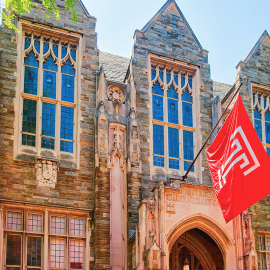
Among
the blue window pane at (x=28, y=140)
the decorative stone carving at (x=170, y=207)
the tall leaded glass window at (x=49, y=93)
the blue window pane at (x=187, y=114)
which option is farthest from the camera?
the blue window pane at (x=187, y=114)

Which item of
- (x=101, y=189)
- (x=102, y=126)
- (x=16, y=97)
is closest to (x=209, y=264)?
(x=101, y=189)

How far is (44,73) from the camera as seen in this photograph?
17.9 meters

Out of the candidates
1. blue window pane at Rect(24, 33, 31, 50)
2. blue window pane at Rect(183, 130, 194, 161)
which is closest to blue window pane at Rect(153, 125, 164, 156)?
blue window pane at Rect(183, 130, 194, 161)

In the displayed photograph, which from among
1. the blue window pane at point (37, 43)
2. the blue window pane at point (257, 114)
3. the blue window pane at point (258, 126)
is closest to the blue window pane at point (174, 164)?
the blue window pane at point (258, 126)

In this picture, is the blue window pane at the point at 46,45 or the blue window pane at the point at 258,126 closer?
the blue window pane at the point at 46,45

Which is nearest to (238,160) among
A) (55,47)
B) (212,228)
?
(212,228)

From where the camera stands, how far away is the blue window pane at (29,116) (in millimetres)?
16891

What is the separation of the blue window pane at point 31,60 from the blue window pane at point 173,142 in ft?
18.4

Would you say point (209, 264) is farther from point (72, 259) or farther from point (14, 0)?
point (14, 0)

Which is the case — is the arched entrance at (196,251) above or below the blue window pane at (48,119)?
below

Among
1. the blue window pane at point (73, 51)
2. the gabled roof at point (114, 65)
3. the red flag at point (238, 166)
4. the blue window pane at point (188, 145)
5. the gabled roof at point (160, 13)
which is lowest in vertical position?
the red flag at point (238, 166)

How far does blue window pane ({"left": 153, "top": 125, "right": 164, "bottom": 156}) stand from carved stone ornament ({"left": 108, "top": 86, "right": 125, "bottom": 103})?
1.72m

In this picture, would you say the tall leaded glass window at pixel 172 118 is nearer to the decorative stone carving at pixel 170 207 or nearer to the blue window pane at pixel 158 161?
the blue window pane at pixel 158 161

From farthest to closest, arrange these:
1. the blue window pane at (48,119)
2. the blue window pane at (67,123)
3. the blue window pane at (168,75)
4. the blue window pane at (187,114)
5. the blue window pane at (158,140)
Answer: the blue window pane at (168,75) → the blue window pane at (187,114) → the blue window pane at (158,140) → the blue window pane at (67,123) → the blue window pane at (48,119)
